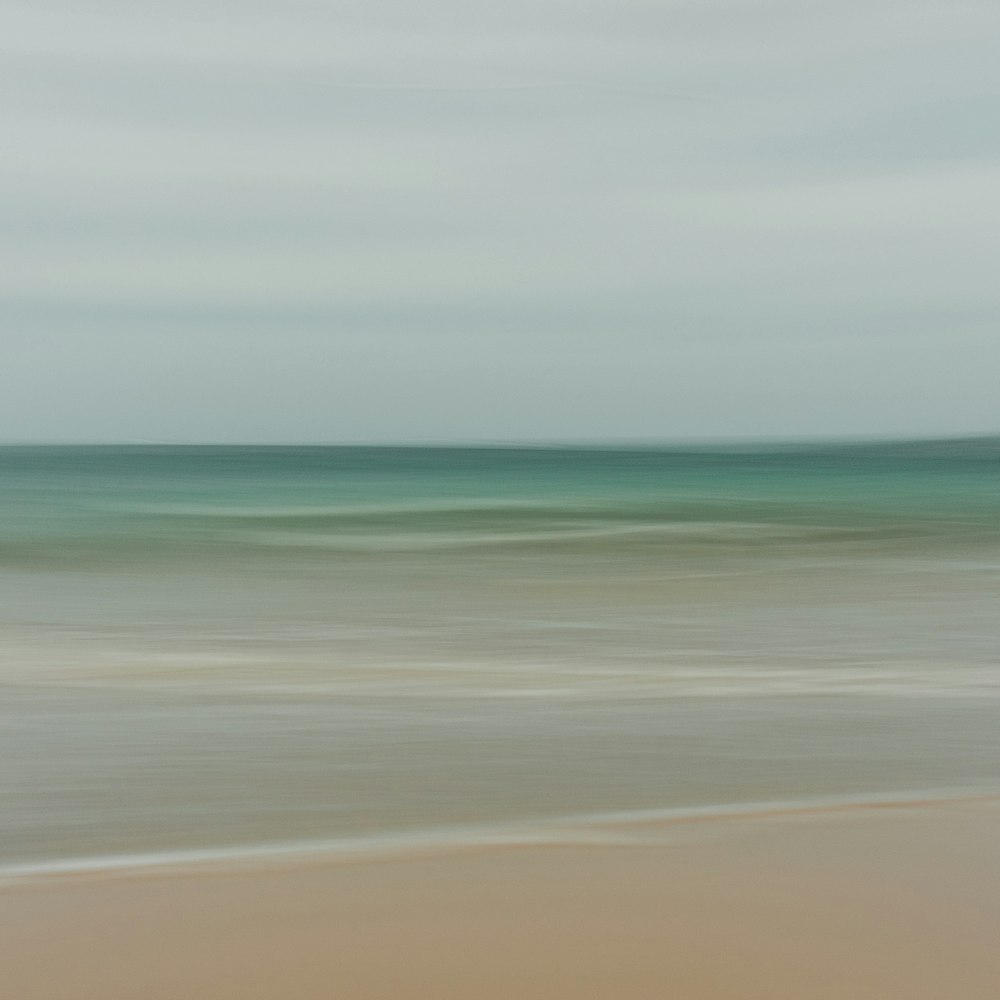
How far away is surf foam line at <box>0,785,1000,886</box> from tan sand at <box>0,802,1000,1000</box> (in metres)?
0.07

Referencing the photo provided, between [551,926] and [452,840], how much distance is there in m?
0.56

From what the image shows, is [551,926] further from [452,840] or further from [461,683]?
[461,683]

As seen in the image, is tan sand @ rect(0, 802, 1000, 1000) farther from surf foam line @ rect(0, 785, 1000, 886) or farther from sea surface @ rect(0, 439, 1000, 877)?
sea surface @ rect(0, 439, 1000, 877)

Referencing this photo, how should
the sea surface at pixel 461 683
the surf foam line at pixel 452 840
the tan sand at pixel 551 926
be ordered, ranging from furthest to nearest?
the sea surface at pixel 461 683 → the surf foam line at pixel 452 840 → the tan sand at pixel 551 926

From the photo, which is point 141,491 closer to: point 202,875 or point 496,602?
point 496,602

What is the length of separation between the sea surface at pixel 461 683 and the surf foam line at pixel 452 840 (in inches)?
0.6

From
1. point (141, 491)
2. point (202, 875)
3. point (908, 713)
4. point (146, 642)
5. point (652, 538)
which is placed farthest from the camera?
point (141, 491)

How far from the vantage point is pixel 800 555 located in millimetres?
10602

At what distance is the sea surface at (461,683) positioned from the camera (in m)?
2.91

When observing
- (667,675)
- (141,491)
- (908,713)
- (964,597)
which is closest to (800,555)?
(964,597)

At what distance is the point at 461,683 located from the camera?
4.61m

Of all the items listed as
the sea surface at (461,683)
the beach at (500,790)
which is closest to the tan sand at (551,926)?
the beach at (500,790)

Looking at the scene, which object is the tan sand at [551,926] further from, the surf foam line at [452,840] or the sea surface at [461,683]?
the sea surface at [461,683]

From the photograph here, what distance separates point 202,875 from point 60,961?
422mm
